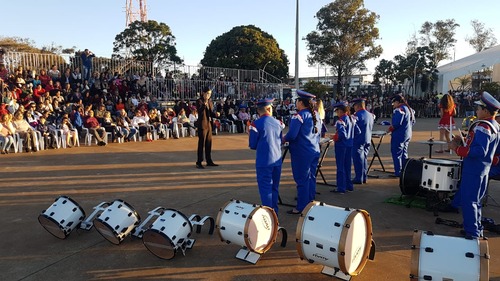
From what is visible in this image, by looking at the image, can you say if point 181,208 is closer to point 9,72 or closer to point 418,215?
point 418,215

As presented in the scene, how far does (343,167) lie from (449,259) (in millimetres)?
4164

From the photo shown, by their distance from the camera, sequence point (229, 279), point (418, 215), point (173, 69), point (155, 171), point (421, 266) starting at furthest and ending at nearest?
point (173, 69) < point (155, 171) < point (418, 215) < point (229, 279) < point (421, 266)

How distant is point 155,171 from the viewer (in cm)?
912

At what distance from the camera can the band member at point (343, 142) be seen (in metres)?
6.91

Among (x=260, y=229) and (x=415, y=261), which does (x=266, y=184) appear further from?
(x=415, y=261)

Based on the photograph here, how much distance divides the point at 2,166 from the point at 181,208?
20.6 feet

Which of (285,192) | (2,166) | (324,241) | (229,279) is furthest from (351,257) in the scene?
(2,166)

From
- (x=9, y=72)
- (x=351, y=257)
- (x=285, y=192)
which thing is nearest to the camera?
(x=351, y=257)

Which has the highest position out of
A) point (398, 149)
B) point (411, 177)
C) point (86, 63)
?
point (86, 63)

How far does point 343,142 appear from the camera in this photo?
7047mm

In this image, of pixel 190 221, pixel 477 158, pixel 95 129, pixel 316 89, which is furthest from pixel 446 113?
pixel 316 89

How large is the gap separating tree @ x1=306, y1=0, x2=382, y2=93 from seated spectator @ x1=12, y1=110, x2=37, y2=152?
28535mm

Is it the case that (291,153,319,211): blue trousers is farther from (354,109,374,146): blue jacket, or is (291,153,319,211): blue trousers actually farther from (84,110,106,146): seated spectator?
(84,110,106,146): seated spectator

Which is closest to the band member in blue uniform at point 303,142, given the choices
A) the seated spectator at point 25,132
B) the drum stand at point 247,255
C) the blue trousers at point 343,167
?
the blue trousers at point 343,167
